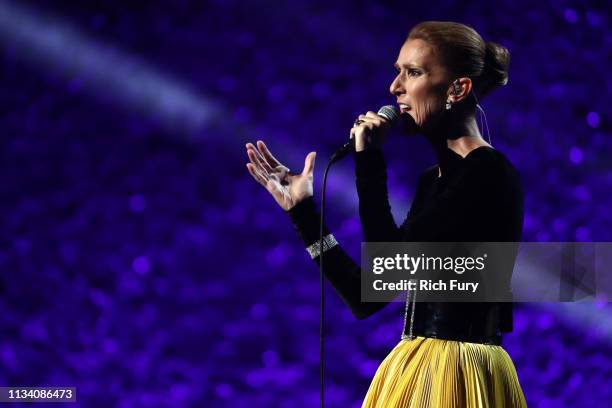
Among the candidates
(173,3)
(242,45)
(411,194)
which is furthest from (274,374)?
(173,3)

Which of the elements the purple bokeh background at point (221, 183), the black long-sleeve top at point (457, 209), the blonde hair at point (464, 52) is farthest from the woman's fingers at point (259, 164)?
the purple bokeh background at point (221, 183)

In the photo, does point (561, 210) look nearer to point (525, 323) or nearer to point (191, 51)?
point (525, 323)

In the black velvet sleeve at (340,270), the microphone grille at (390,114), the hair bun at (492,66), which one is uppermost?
the hair bun at (492,66)

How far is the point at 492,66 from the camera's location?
1.60 m

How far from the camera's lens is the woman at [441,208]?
4.66ft

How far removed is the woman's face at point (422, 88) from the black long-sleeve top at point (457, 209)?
9 cm

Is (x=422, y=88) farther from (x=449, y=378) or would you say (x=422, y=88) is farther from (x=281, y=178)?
(x=449, y=378)

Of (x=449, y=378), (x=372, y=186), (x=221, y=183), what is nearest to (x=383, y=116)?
(x=372, y=186)

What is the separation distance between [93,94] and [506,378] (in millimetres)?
1588

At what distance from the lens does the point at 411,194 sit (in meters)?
2.47

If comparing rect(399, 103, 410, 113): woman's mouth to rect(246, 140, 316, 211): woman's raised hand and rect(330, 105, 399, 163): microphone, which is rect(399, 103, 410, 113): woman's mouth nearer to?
rect(330, 105, 399, 163): microphone

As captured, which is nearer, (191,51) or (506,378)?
(506,378)

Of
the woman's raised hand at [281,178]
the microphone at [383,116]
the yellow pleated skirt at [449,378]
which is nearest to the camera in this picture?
the yellow pleated skirt at [449,378]

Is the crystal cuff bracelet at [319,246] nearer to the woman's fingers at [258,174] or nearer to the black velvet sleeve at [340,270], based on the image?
the black velvet sleeve at [340,270]
